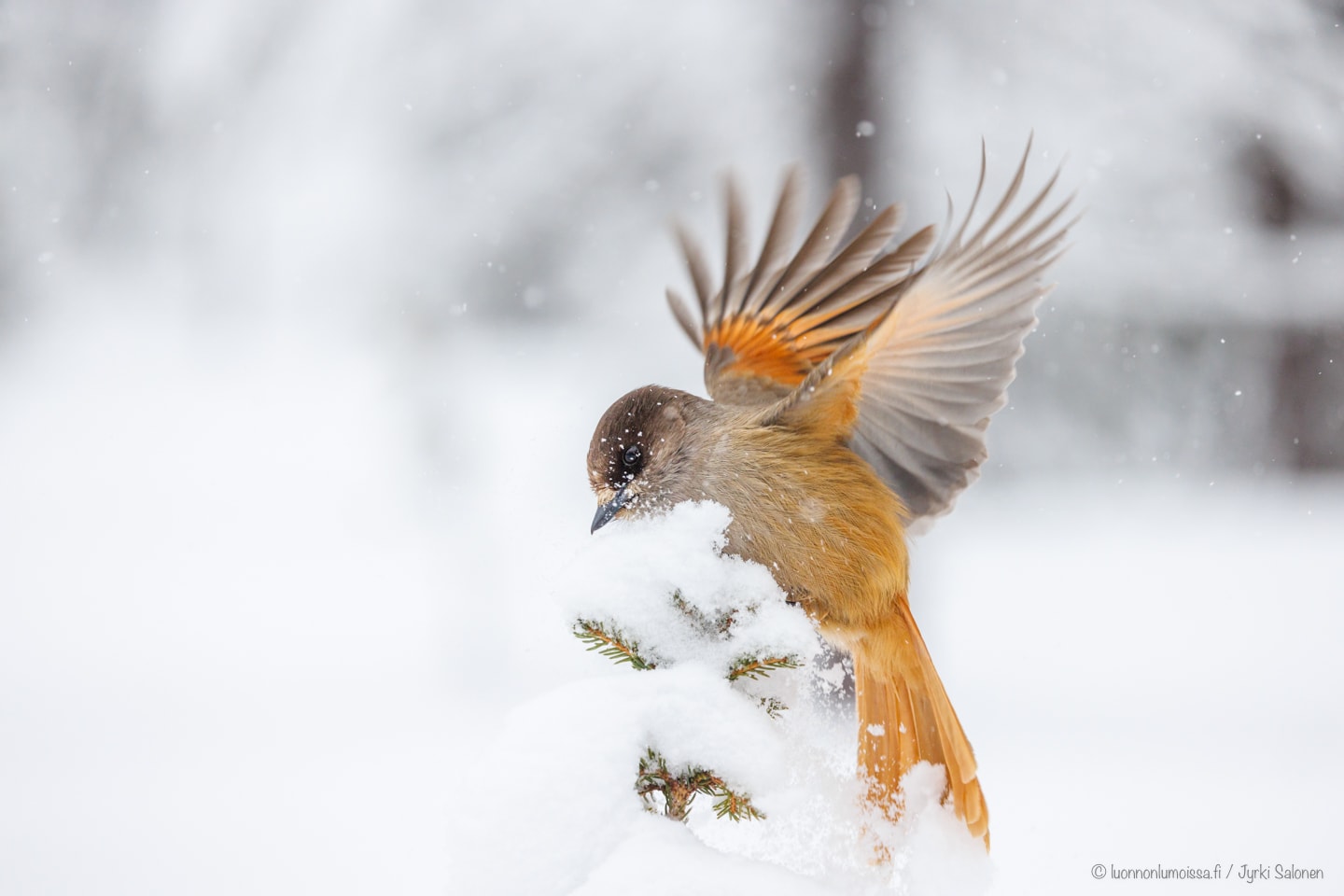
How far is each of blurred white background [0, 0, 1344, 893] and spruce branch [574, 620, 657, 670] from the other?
11.4ft

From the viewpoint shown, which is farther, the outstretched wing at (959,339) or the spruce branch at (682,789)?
the outstretched wing at (959,339)

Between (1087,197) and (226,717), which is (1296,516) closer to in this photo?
(1087,197)

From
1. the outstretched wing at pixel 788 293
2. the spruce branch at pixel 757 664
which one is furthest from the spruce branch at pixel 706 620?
the outstretched wing at pixel 788 293

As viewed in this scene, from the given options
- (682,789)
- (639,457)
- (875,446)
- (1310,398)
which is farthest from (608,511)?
(1310,398)

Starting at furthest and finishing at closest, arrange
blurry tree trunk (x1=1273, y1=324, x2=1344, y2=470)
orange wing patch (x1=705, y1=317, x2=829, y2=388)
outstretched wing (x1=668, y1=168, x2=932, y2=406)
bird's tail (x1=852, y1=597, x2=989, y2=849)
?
blurry tree trunk (x1=1273, y1=324, x2=1344, y2=470) → orange wing patch (x1=705, y1=317, x2=829, y2=388) → outstretched wing (x1=668, y1=168, x2=932, y2=406) → bird's tail (x1=852, y1=597, x2=989, y2=849)

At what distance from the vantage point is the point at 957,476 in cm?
278

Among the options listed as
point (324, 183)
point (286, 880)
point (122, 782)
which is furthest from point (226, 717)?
point (324, 183)

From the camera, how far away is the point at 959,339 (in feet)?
8.45

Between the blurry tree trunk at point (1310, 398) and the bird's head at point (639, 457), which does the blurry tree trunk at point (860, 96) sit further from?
the blurry tree trunk at point (1310, 398)

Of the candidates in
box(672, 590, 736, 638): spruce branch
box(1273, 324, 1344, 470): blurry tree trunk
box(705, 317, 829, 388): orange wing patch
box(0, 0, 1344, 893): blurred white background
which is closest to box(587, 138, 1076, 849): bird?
box(705, 317, 829, 388): orange wing patch

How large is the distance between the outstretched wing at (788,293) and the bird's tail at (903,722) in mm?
960

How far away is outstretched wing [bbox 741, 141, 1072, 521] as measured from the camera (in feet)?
8.18

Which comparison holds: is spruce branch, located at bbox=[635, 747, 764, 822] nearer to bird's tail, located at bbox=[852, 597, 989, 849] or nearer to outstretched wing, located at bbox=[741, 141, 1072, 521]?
bird's tail, located at bbox=[852, 597, 989, 849]

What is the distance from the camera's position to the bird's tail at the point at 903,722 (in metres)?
2.41
